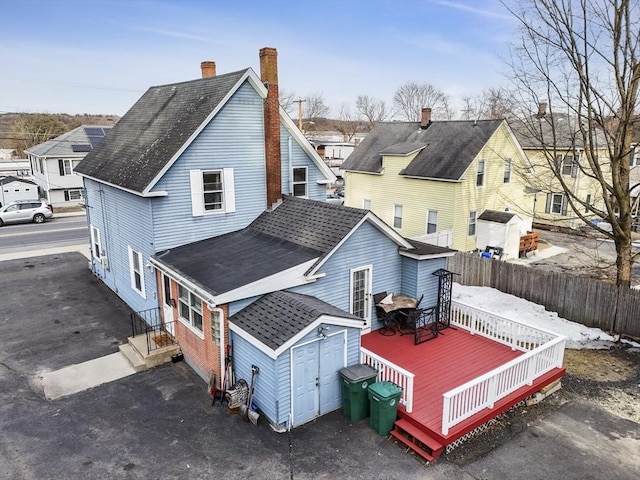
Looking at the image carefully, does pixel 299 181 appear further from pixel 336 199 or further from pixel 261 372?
pixel 336 199

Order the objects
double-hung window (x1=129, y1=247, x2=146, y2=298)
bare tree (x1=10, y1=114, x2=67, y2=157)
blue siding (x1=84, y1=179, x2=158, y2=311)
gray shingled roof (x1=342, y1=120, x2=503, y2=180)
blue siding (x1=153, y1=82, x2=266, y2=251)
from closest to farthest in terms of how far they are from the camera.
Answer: blue siding (x1=153, y1=82, x2=266, y2=251) → blue siding (x1=84, y1=179, x2=158, y2=311) → double-hung window (x1=129, y1=247, x2=146, y2=298) → gray shingled roof (x1=342, y1=120, x2=503, y2=180) → bare tree (x1=10, y1=114, x2=67, y2=157)

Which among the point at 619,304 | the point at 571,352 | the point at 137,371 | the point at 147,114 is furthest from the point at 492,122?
the point at 137,371

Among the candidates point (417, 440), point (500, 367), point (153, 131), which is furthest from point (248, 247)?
point (500, 367)

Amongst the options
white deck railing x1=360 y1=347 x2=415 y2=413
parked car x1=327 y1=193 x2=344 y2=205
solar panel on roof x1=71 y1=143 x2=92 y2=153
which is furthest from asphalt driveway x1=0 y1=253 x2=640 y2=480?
solar panel on roof x1=71 y1=143 x2=92 y2=153

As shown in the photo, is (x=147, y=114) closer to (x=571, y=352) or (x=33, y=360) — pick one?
(x=33, y=360)

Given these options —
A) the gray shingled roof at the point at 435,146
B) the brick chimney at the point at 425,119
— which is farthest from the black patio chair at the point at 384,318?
the brick chimney at the point at 425,119

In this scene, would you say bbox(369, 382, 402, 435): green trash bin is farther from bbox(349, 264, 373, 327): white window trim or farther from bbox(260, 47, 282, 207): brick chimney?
bbox(260, 47, 282, 207): brick chimney

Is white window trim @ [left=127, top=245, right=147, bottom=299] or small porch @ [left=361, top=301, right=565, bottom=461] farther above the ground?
white window trim @ [left=127, top=245, right=147, bottom=299]
